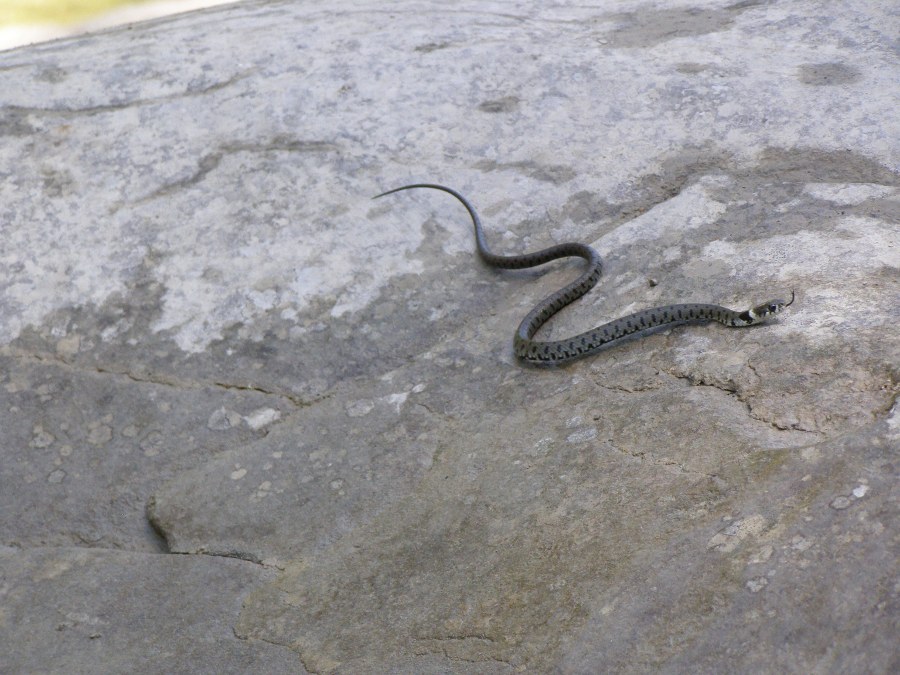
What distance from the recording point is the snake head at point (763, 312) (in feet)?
12.8

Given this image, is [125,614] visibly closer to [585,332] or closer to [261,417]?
[261,417]

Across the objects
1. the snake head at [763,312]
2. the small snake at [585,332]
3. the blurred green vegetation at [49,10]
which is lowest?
the small snake at [585,332]

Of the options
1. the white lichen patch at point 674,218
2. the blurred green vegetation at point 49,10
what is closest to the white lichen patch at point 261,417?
the white lichen patch at point 674,218

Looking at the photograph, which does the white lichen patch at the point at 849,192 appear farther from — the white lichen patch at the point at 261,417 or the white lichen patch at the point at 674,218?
the white lichen patch at the point at 261,417

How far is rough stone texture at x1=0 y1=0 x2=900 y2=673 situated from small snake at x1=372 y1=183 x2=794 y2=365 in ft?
0.28

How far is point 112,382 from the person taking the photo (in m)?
4.48

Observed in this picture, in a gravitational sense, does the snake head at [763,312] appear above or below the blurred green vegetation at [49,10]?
below

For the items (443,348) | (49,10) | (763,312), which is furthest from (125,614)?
(49,10)

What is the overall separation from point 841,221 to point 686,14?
274cm

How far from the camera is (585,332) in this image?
434 cm

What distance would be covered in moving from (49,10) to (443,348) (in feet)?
34.6

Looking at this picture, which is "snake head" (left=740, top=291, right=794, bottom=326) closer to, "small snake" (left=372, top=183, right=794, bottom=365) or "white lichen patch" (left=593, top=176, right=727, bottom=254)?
"small snake" (left=372, top=183, right=794, bottom=365)

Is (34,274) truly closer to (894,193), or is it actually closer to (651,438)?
(651,438)

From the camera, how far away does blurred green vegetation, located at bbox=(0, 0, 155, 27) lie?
12258 millimetres
